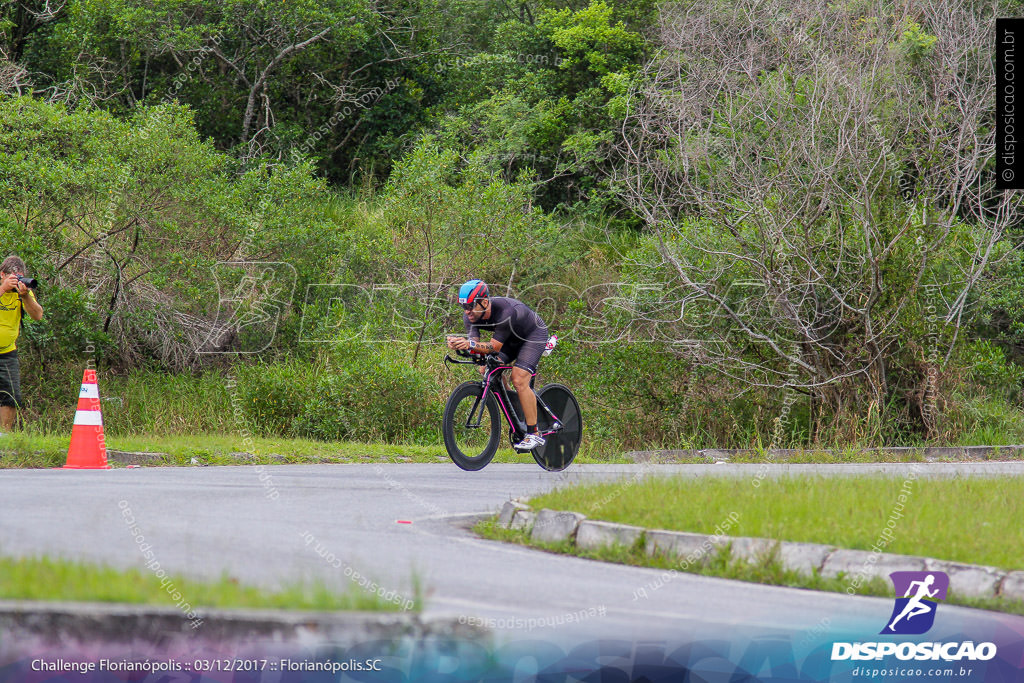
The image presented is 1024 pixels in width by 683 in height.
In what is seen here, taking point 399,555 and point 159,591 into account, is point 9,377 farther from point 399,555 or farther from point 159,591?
point 159,591

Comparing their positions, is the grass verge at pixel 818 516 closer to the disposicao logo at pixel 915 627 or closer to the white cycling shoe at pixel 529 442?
the disposicao logo at pixel 915 627

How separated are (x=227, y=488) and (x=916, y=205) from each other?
12.8 m

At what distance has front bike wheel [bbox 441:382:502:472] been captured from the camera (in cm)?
1119

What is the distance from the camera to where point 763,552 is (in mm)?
7395

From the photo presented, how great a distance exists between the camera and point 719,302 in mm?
18516

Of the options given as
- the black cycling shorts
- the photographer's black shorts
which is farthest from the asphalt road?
the photographer's black shorts

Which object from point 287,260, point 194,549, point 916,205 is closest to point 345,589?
point 194,549

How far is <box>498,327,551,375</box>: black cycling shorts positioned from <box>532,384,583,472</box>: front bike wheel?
2.40ft

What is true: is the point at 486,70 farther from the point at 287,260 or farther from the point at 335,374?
the point at 335,374

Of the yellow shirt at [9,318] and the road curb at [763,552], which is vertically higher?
the yellow shirt at [9,318]

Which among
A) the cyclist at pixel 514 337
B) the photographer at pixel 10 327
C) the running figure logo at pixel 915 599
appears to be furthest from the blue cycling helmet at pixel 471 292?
the photographer at pixel 10 327

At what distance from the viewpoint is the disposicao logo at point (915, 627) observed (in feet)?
18.9

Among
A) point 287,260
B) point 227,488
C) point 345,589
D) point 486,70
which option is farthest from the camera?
point 486,70

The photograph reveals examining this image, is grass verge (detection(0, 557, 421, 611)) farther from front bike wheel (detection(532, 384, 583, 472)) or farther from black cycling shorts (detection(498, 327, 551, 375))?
front bike wheel (detection(532, 384, 583, 472))
